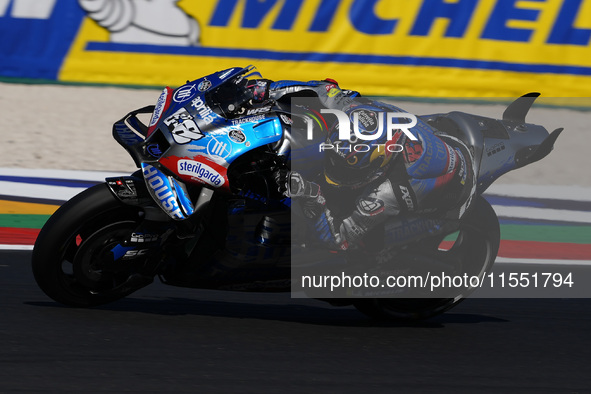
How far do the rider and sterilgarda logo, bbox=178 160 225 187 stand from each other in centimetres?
30

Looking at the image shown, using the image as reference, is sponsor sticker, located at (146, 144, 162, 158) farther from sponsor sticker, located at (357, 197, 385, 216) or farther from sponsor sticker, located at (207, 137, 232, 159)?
sponsor sticker, located at (357, 197, 385, 216)

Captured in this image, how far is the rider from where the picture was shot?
4.80 meters

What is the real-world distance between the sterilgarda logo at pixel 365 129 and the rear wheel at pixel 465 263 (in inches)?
29.4

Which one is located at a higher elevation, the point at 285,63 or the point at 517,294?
the point at 285,63

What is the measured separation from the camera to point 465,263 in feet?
17.7

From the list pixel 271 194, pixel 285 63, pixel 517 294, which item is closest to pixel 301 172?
pixel 271 194

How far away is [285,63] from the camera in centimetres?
1083

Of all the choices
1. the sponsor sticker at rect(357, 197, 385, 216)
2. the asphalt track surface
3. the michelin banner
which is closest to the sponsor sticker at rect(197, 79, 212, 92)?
the sponsor sticker at rect(357, 197, 385, 216)

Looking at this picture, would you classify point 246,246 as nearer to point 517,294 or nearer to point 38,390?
point 38,390

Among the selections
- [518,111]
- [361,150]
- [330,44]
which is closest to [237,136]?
[361,150]

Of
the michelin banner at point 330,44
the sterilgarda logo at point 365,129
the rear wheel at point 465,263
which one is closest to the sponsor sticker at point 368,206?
the sterilgarda logo at point 365,129

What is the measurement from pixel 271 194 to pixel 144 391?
1.34 meters

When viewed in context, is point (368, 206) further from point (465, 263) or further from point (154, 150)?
point (154, 150)

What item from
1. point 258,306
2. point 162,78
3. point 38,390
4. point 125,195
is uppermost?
point 162,78
